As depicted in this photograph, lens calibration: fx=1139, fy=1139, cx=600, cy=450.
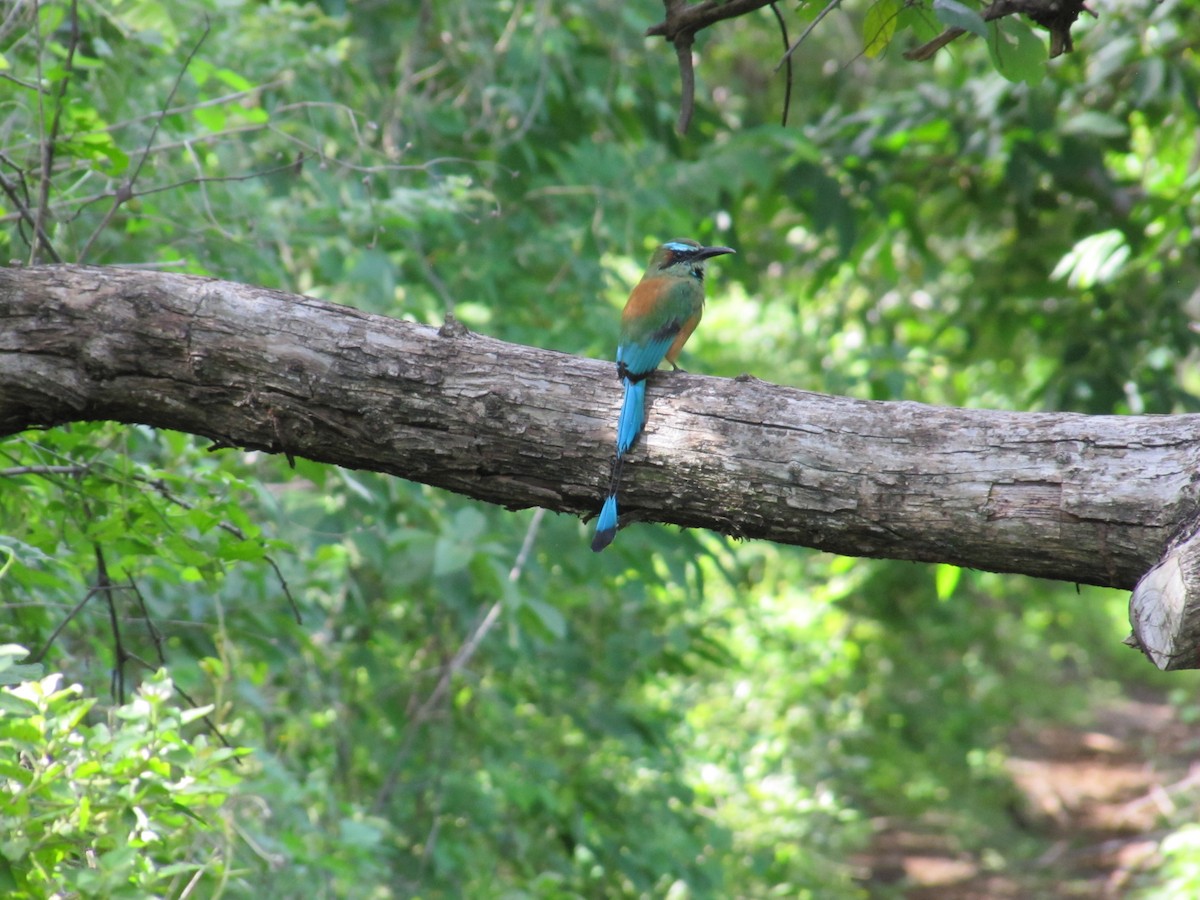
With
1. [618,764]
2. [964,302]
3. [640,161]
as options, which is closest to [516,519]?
[618,764]

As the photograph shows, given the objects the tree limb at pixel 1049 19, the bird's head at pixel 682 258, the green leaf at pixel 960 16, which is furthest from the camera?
the bird's head at pixel 682 258

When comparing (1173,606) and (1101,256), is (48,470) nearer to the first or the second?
(1173,606)

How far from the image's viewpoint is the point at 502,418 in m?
2.26

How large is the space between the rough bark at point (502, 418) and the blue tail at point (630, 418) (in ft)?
0.07

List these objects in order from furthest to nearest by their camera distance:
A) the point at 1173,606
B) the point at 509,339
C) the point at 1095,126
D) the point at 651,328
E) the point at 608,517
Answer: the point at 1095,126
the point at 509,339
the point at 651,328
the point at 608,517
the point at 1173,606

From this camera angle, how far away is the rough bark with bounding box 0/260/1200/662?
6.95 ft

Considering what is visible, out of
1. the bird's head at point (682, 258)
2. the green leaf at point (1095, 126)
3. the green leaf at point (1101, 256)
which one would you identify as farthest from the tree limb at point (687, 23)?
the green leaf at point (1095, 126)

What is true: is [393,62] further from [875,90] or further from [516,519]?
[875,90]

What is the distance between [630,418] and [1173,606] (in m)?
1.01

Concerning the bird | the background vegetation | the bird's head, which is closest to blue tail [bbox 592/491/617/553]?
the bird

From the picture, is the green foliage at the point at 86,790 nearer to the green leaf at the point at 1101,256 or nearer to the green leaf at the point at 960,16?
the green leaf at the point at 960,16

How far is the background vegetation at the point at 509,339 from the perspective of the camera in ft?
9.10

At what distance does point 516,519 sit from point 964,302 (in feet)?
10.0

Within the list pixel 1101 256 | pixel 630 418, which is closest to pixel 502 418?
pixel 630 418
